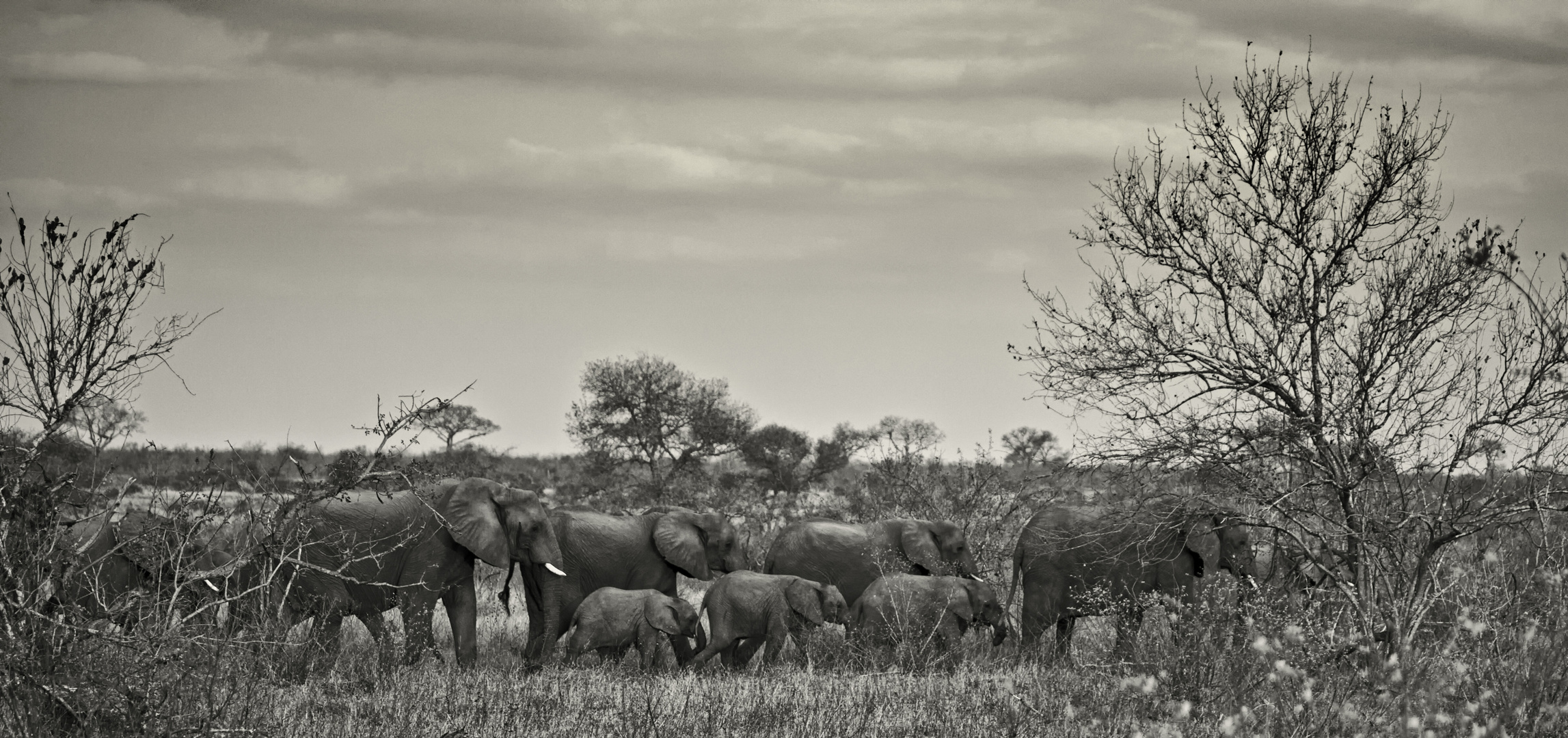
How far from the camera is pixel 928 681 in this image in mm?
11891

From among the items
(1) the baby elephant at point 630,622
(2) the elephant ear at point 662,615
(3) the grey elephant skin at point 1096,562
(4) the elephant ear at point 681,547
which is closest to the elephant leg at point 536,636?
(1) the baby elephant at point 630,622

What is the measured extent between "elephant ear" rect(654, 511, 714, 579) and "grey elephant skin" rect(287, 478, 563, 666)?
5.27 feet

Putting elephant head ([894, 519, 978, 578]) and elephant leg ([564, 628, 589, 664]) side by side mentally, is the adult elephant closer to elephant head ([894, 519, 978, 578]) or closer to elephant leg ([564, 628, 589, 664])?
elephant head ([894, 519, 978, 578])

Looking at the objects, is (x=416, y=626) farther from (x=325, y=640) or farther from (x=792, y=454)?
(x=792, y=454)

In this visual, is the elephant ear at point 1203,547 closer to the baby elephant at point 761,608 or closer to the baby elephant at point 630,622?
the baby elephant at point 761,608

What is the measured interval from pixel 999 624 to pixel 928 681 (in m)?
2.22

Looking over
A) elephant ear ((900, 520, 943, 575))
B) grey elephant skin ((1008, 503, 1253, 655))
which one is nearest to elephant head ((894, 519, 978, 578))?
elephant ear ((900, 520, 943, 575))

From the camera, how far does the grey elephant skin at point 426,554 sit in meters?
12.9

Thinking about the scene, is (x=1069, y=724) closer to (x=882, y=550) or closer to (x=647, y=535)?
(x=882, y=550)

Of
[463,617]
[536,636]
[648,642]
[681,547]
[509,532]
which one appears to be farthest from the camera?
[681,547]

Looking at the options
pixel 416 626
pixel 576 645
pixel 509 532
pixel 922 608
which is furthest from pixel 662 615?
pixel 922 608

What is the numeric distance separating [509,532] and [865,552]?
14.2 feet

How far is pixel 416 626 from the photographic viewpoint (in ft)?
42.5

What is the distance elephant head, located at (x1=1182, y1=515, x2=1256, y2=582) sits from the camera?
1377cm
